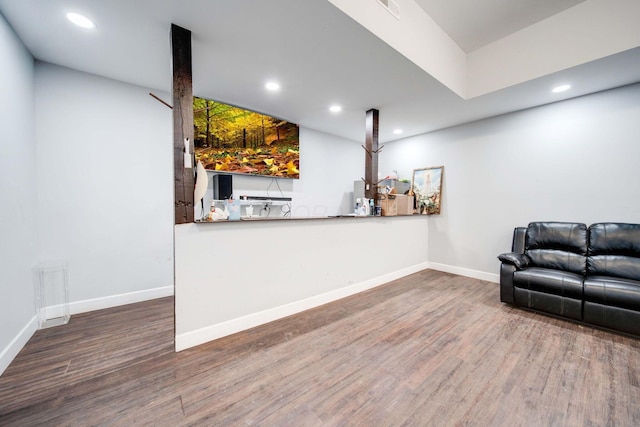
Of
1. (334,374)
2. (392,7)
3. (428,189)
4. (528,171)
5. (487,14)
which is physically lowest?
(334,374)

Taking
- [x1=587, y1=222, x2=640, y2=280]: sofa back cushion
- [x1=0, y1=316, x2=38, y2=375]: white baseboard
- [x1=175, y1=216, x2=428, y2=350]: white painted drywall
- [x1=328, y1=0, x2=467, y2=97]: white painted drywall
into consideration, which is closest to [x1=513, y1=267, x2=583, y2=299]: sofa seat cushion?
A: [x1=587, y1=222, x2=640, y2=280]: sofa back cushion

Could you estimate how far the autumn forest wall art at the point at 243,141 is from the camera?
11.1ft

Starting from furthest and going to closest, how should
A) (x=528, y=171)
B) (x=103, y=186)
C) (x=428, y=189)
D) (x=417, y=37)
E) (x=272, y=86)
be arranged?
(x=428, y=189), (x=528, y=171), (x=272, y=86), (x=103, y=186), (x=417, y=37)

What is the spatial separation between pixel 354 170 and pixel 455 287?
10.6 feet

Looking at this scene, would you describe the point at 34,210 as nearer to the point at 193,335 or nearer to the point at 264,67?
the point at 193,335

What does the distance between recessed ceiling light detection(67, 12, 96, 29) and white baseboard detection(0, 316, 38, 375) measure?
2647mm

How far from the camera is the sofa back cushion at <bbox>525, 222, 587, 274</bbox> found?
2.88 metres

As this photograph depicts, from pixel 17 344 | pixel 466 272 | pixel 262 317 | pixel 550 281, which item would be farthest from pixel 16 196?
pixel 466 272

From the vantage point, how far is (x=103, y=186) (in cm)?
283

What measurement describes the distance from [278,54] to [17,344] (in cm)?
343

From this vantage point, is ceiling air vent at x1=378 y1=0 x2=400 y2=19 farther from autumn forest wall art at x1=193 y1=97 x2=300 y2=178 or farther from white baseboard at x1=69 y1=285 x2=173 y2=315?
white baseboard at x1=69 y1=285 x2=173 y2=315

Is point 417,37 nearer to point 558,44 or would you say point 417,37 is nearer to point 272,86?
point 558,44

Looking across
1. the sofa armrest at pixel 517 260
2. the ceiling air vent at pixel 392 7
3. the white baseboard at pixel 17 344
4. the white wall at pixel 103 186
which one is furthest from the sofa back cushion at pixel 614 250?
the white baseboard at pixel 17 344

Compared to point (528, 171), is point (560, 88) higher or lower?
higher
